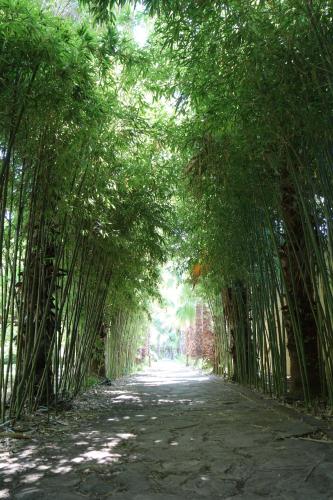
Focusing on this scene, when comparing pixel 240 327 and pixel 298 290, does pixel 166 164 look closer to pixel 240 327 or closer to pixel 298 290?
pixel 298 290

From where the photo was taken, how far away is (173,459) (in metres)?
2.66

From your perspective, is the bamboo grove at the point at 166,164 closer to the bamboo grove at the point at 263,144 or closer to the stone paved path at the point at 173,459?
the bamboo grove at the point at 263,144

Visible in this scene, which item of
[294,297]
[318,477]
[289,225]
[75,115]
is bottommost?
[318,477]

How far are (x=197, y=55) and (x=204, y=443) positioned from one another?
2.63m

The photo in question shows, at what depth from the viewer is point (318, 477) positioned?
2172mm

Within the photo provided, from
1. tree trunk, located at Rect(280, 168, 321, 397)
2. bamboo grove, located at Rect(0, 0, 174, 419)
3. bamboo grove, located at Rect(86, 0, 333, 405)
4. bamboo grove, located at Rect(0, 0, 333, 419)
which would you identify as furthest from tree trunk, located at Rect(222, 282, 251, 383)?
tree trunk, located at Rect(280, 168, 321, 397)

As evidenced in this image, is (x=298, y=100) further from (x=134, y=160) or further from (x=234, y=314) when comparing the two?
(x=234, y=314)

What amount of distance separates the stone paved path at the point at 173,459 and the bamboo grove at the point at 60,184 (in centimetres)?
76

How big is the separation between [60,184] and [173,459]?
2200 millimetres

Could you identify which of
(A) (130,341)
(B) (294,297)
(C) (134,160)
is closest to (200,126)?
(C) (134,160)

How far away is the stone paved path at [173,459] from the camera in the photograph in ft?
6.82

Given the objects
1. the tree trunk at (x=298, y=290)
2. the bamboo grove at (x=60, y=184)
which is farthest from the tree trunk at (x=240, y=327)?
the tree trunk at (x=298, y=290)

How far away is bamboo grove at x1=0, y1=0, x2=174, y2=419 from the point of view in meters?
2.80

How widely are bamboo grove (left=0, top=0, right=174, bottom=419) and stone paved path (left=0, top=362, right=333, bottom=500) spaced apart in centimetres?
76
